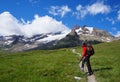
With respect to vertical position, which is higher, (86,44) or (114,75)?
(86,44)

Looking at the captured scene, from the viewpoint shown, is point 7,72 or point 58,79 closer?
point 58,79

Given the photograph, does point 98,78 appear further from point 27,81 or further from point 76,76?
point 27,81

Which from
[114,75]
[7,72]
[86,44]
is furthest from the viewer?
[7,72]

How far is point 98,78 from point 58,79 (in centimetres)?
390

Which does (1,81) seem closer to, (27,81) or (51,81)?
(27,81)

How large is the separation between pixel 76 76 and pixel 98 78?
115 inches

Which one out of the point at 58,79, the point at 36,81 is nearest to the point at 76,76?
the point at 58,79

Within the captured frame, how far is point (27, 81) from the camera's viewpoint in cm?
2625

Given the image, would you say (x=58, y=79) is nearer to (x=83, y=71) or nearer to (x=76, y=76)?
(x=76, y=76)

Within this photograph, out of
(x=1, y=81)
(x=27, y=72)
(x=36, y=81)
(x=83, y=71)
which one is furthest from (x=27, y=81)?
(x=83, y=71)

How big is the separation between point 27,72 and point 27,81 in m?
4.98

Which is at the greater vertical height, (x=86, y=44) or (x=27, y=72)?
(x=86, y=44)

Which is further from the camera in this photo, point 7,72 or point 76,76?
point 7,72

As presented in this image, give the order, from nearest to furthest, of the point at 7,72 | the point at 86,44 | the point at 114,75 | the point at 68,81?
the point at 68,81
the point at 114,75
the point at 86,44
the point at 7,72
